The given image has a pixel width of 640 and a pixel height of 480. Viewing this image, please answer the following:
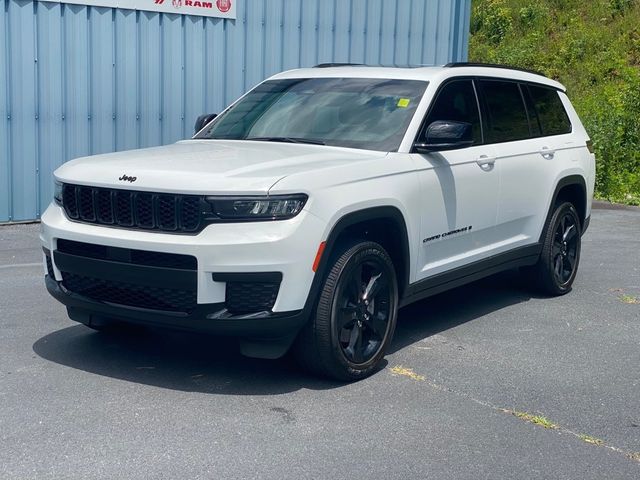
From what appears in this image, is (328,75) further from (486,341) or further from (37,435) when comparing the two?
(37,435)

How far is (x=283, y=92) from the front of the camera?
24.2ft

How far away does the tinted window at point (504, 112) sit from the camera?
7539 millimetres

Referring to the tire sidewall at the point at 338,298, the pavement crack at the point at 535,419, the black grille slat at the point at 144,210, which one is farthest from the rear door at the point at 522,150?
the black grille slat at the point at 144,210

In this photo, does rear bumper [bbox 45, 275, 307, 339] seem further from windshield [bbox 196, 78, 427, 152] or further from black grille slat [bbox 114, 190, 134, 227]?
windshield [bbox 196, 78, 427, 152]

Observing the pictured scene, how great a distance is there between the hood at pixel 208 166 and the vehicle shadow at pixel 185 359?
108 centimetres

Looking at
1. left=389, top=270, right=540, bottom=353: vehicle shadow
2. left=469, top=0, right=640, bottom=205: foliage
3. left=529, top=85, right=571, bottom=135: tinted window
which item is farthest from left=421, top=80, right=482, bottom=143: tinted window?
left=469, top=0, right=640, bottom=205: foliage

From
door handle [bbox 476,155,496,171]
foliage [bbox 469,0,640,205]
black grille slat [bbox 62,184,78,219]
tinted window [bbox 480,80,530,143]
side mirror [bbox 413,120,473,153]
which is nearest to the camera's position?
black grille slat [bbox 62,184,78,219]

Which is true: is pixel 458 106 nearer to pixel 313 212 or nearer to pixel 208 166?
pixel 313 212

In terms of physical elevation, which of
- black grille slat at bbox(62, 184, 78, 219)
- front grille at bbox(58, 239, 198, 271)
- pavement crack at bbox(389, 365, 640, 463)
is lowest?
pavement crack at bbox(389, 365, 640, 463)

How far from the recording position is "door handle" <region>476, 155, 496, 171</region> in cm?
715

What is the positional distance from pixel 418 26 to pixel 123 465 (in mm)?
11592

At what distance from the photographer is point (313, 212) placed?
5.52 metres

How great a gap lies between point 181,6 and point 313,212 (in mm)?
7626

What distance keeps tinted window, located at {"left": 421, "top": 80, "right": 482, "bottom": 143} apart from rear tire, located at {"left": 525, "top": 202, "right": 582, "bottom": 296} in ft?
4.51
